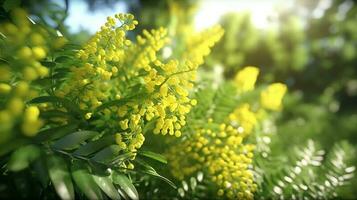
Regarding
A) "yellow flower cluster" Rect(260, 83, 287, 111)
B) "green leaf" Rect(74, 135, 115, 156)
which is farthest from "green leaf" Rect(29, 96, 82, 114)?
"yellow flower cluster" Rect(260, 83, 287, 111)

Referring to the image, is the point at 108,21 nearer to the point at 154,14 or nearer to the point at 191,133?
the point at 191,133

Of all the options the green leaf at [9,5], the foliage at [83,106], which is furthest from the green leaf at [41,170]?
the green leaf at [9,5]

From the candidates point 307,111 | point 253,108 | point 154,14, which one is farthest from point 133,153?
point 307,111

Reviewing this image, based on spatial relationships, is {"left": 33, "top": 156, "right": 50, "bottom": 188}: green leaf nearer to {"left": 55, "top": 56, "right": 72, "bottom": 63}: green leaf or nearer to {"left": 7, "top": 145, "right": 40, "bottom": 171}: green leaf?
{"left": 7, "top": 145, "right": 40, "bottom": 171}: green leaf

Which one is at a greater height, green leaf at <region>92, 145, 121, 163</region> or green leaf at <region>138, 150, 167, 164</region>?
green leaf at <region>138, 150, 167, 164</region>

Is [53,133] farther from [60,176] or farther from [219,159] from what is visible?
[219,159]

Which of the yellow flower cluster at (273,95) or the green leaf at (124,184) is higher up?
the yellow flower cluster at (273,95)

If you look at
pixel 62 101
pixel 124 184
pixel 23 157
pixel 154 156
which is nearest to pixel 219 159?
pixel 154 156

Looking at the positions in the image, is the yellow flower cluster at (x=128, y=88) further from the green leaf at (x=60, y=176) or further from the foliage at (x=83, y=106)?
the green leaf at (x=60, y=176)
